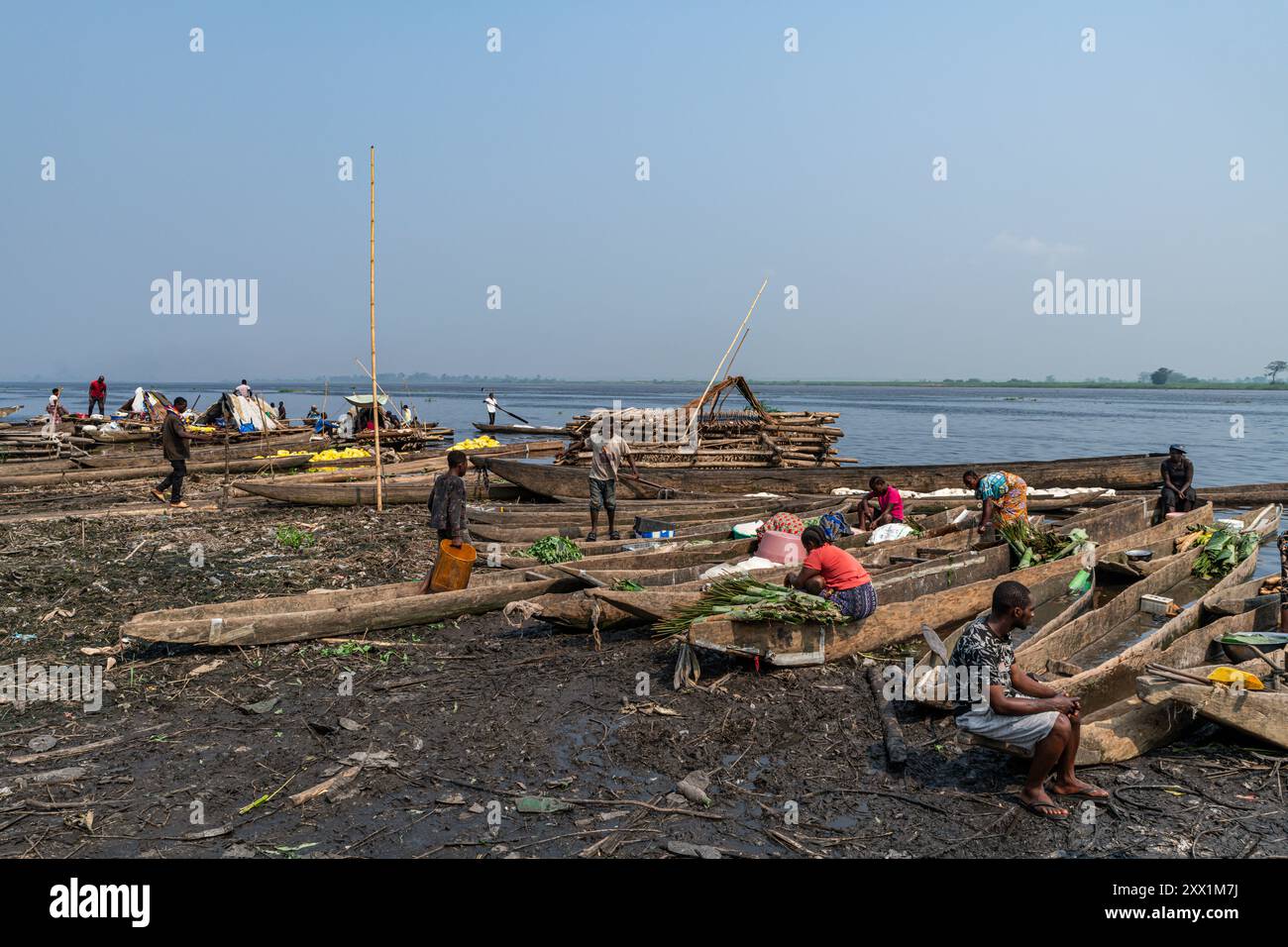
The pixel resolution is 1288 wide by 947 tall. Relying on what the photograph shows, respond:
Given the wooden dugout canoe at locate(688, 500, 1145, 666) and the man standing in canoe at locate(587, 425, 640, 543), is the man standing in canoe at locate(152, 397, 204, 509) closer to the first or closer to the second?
the man standing in canoe at locate(587, 425, 640, 543)

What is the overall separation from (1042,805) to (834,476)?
13.3m

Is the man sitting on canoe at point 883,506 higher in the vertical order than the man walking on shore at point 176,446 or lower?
lower

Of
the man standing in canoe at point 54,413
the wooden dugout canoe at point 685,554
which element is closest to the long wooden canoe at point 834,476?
the wooden dugout canoe at point 685,554

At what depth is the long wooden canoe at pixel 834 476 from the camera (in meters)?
17.7

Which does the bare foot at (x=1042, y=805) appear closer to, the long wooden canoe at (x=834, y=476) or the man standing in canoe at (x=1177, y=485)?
the man standing in canoe at (x=1177, y=485)

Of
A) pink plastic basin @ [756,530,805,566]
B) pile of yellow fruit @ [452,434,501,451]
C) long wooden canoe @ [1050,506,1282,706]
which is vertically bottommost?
long wooden canoe @ [1050,506,1282,706]

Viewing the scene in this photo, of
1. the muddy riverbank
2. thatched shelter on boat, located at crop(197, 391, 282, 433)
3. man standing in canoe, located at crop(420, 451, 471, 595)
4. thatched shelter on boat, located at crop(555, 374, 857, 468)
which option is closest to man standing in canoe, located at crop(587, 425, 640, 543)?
man standing in canoe, located at crop(420, 451, 471, 595)

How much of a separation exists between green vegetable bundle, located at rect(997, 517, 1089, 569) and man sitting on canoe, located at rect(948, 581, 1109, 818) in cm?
561

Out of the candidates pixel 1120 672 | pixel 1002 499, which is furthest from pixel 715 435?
pixel 1120 672

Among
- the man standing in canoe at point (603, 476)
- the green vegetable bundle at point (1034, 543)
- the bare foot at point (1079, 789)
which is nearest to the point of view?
the bare foot at point (1079, 789)

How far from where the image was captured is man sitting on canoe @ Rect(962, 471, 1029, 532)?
11125mm

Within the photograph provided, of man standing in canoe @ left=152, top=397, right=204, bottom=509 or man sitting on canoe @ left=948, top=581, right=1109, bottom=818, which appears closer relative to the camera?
man sitting on canoe @ left=948, top=581, right=1109, bottom=818

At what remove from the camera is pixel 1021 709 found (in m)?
5.00

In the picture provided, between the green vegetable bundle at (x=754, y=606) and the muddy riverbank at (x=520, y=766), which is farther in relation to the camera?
the green vegetable bundle at (x=754, y=606)
